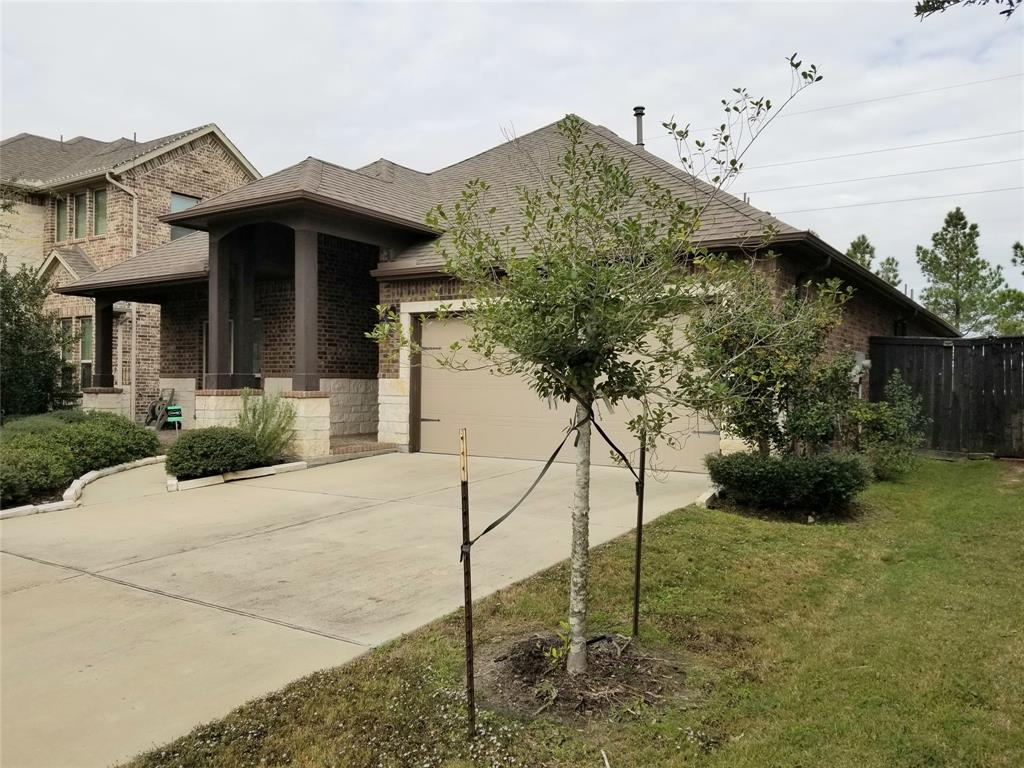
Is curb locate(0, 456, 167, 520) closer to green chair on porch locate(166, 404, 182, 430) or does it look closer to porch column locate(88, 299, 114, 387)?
green chair on porch locate(166, 404, 182, 430)

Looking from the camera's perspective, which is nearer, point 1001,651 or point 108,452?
point 1001,651

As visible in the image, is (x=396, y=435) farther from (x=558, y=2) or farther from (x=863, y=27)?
(x=863, y=27)

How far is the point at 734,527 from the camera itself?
6668 mm

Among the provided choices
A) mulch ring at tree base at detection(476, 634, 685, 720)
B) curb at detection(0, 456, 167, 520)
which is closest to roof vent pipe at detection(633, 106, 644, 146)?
curb at detection(0, 456, 167, 520)

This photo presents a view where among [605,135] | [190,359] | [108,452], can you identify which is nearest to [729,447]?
[605,135]

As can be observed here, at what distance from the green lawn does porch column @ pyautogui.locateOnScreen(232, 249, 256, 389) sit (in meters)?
9.41

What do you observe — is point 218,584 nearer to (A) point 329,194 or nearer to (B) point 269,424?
(B) point 269,424

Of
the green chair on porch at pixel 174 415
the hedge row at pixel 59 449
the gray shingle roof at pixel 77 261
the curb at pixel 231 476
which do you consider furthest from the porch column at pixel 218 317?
the gray shingle roof at pixel 77 261

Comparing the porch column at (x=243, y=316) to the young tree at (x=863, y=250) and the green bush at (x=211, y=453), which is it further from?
the young tree at (x=863, y=250)

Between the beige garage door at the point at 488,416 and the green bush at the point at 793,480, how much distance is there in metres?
2.61

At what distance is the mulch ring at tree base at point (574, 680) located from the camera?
10.8 ft

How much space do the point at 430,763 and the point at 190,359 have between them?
16.0 m

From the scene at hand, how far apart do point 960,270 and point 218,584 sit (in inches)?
1221

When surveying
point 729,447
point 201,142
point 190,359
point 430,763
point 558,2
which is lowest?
point 430,763
